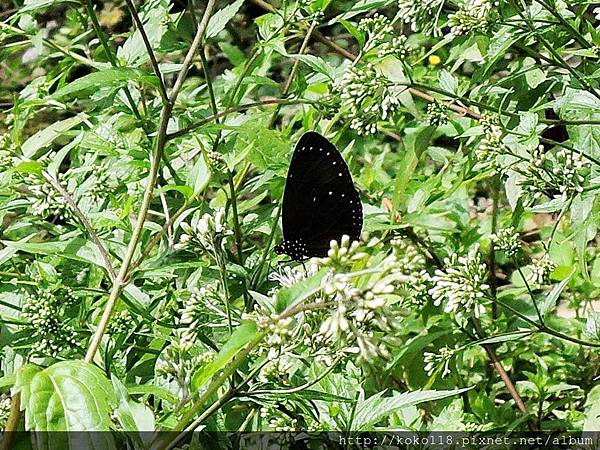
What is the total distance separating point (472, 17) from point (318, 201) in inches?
17.9

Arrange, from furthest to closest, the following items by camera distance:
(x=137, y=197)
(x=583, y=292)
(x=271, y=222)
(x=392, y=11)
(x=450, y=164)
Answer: (x=392, y=11) → (x=583, y=292) → (x=450, y=164) → (x=271, y=222) → (x=137, y=197)

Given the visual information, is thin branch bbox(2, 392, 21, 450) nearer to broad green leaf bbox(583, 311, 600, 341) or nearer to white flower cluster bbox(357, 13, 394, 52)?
broad green leaf bbox(583, 311, 600, 341)

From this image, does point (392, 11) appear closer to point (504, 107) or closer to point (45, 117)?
point (45, 117)

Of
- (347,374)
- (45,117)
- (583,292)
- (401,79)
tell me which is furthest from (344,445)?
(45,117)

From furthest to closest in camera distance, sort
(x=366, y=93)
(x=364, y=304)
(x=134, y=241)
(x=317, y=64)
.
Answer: (x=317, y=64) → (x=366, y=93) → (x=134, y=241) → (x=364, y=304)

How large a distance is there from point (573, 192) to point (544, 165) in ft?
0.21

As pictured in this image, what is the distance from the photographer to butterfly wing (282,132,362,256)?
129 cm

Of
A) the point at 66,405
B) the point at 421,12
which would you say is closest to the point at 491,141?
the point at 421,12

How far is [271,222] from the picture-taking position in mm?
1658

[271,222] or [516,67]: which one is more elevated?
[516,67]

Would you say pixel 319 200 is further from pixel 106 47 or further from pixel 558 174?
pixel 106 47

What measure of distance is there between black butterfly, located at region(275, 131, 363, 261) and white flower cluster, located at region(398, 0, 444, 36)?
0.36m

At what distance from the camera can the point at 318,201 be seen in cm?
132

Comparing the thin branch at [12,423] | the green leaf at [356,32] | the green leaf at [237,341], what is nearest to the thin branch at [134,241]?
the thin branch at [12,423]
